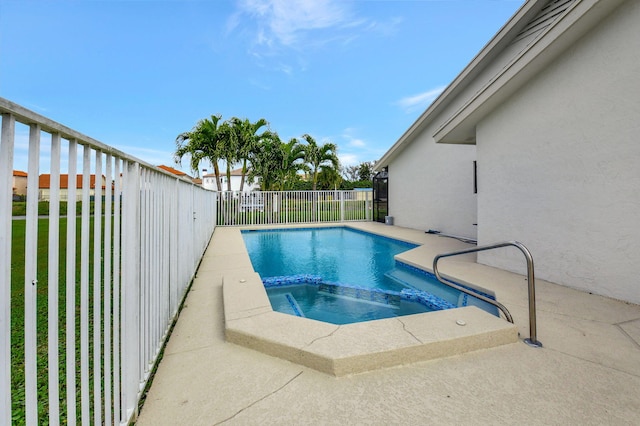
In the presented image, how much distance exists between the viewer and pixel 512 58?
6.26 meters

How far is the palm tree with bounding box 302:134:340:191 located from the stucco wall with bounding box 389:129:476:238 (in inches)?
225

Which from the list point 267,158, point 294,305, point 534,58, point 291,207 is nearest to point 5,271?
point 294,305

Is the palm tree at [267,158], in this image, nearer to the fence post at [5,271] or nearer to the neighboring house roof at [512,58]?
the neighboring house roof at [512,58]

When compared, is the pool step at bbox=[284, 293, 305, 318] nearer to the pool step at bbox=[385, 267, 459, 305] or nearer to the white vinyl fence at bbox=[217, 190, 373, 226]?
the pool step at bbox=[385, 267, 459, 305]

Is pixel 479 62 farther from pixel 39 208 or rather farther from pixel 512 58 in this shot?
pixel 39 208

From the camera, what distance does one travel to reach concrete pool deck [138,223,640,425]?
1958mm

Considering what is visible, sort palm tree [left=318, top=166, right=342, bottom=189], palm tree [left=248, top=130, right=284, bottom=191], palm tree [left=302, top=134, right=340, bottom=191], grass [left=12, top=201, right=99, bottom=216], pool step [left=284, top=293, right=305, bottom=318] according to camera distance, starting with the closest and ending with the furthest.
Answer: grass [left=12, top=201, right=99, bottom=216] → pool step [left=284, top=293, right=305, bottom=318] → palm tree [left=248, top=130, right=284, bottom=191] → palm tree [left=302, top=134, right=340, bottom=191] → palm tree [left=318, top=166, right=342, bottom=189]

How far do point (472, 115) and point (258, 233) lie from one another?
10450mm

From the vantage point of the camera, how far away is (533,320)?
291cm

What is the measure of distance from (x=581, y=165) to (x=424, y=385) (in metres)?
4.46

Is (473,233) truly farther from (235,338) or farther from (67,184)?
(67,184)

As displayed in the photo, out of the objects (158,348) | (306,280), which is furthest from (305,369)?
(306,280)

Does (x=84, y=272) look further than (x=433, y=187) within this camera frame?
No

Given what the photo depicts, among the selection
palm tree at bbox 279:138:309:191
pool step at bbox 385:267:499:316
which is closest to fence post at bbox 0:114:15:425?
pool step at bbox 385:267:499:316
